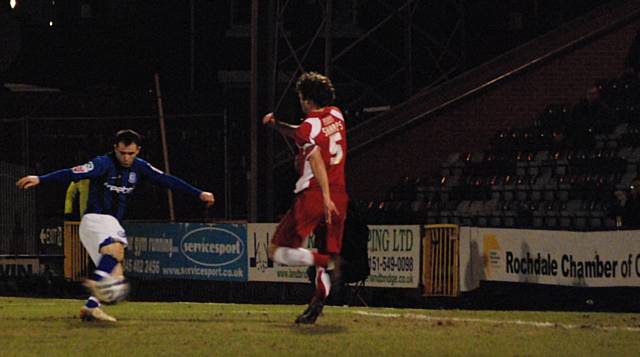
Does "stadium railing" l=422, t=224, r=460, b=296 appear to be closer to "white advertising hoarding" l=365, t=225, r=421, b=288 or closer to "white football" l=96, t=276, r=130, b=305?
"white advertising hoarding" l=365, t=225, r=421, b=288

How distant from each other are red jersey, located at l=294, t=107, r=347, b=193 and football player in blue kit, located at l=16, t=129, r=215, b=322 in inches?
69.4

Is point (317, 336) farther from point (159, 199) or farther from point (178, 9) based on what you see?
point (178, 9)

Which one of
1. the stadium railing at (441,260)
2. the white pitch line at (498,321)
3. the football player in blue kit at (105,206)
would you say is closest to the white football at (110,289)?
the football player in blue kit at (105,206)

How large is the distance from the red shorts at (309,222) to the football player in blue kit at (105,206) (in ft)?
5.25

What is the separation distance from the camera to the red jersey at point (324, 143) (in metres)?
12.4

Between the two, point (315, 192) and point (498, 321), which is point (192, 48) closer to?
point (498, 321)

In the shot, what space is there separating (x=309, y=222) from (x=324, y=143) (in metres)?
0.71

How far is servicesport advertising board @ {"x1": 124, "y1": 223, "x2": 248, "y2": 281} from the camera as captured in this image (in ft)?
81.5

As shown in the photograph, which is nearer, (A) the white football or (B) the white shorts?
(A) the white football

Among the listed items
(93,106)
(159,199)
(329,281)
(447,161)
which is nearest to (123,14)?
(93,106)

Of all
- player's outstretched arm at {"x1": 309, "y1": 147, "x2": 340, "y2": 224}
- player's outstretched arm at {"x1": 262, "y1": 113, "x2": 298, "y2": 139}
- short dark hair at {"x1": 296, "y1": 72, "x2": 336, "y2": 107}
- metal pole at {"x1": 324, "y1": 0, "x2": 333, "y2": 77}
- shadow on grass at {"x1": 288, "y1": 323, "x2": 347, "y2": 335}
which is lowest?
shadow on grass at {"x1": 288, "y1": 323, "x2": 347, "y2": 335}

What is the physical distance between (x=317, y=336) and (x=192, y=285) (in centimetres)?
1396

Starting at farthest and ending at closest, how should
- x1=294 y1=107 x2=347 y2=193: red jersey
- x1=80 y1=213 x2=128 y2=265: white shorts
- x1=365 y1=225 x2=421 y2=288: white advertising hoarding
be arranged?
x1=365 y1=225 x2=421 y2=288: white advertising hoarding → x1=80 y1=213 x2=128 y2=265: white shorts → x1=294 y1=107 x2=347 y2=193: red jersey

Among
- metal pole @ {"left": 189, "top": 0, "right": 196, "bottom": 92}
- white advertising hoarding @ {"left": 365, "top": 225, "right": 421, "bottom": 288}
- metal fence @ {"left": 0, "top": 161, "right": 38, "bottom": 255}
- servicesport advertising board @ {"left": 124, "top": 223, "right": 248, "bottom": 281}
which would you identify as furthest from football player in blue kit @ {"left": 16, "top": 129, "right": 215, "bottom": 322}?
metal pole @ {"left": 189, "top": 0, "right": 196, "bottom": 92}
